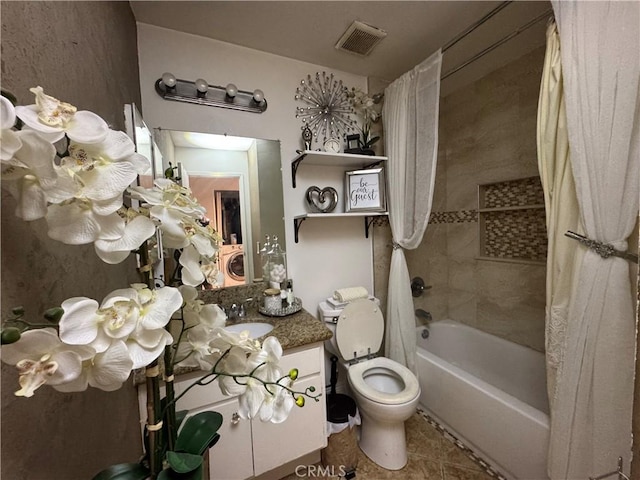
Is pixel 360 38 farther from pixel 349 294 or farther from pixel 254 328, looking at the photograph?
pixel 254 328

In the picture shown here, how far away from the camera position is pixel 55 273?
0.47m

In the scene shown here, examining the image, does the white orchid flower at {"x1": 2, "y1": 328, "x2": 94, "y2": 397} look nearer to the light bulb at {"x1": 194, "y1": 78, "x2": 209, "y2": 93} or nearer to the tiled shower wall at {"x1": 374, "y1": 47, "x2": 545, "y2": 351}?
the light bulb at {"x1": 194, "y1": 78, "x2": 209, "y2": 93}

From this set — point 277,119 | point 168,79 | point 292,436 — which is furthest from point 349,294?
point 168,79

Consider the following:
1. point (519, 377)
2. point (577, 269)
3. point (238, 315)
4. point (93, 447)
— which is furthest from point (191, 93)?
point (519, 377)

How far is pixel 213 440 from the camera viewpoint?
1.64ft

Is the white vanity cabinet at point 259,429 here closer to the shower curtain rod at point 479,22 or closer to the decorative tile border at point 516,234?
the decorative tile border at point 516,234

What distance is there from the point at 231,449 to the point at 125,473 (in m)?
0.88

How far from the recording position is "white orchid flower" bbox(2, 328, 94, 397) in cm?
24

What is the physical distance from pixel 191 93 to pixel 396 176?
1.37m

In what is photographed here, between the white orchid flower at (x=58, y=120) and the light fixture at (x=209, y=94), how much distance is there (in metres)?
1.35

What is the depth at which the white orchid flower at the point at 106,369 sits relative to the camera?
29cm

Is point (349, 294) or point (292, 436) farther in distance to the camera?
point (349, 294)

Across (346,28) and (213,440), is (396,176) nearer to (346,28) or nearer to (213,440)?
(346,28)

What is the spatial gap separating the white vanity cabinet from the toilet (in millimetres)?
302
